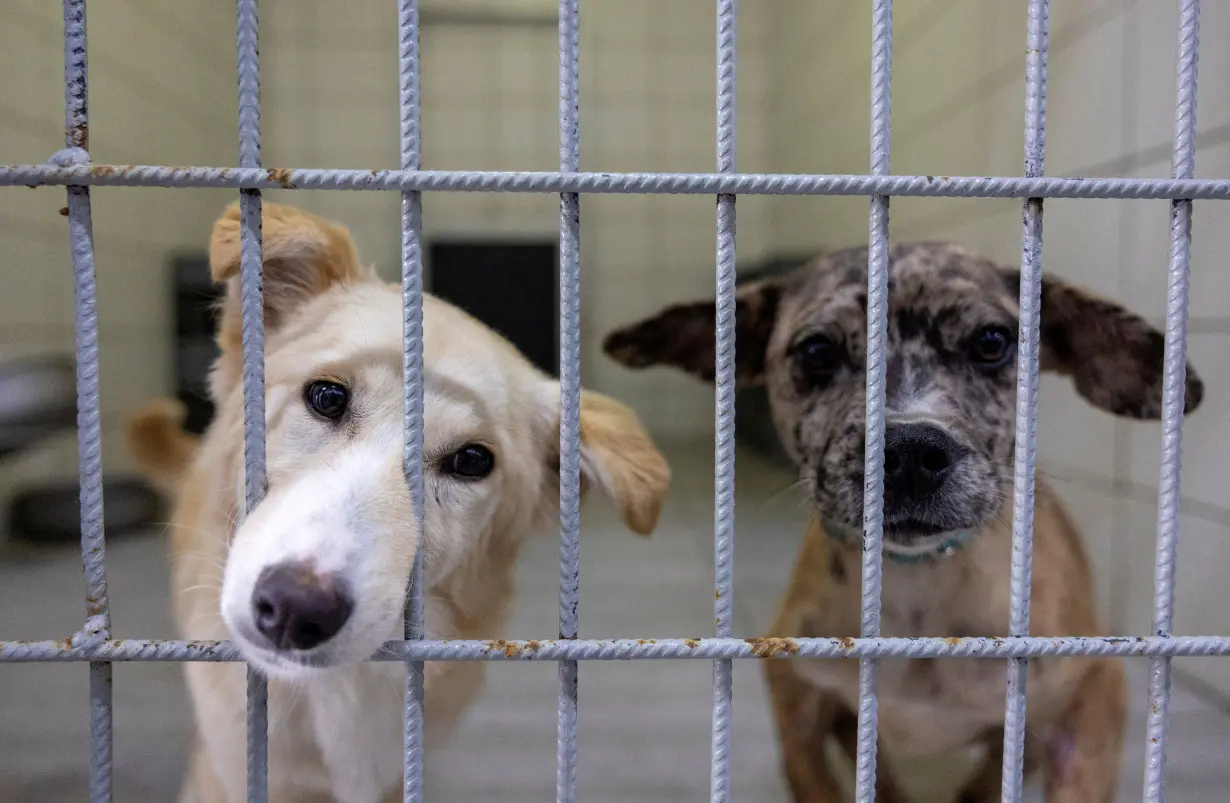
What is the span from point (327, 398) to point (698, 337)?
738 mm

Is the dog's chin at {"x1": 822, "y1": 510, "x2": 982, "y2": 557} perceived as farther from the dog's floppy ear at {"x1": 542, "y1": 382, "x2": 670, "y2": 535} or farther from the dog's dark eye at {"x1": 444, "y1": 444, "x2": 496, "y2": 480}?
the dog's dark eye at {"x1": 444, "y1": 444, "x2": 496, "y2": 480}

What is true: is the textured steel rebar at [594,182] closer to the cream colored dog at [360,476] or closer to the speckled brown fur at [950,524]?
the cream colored dog at [360,476]

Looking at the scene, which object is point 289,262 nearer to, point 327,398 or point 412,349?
point 327,398

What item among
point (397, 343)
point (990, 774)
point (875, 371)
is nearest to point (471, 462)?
point (397, 343)

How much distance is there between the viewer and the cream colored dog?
0.94m

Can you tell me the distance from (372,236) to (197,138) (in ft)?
3.02

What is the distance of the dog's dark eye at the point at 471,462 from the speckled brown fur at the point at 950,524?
0.48 meters

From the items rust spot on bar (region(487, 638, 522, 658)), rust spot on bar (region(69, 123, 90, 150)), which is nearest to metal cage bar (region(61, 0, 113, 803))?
rust spot on bar (region(69, 123, 90, 150))

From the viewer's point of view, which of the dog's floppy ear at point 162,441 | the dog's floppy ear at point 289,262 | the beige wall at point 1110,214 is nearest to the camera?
the dog's floppy ear at point 289,262

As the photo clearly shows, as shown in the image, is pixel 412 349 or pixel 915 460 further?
pixel 915 460

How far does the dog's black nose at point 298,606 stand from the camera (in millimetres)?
731

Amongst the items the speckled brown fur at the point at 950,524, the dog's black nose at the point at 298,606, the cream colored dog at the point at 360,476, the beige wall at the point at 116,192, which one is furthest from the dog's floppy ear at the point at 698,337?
the beige wall at the point at 116,192

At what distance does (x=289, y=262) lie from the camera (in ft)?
3.75

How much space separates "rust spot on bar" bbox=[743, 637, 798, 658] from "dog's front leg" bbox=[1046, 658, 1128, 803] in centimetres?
73
